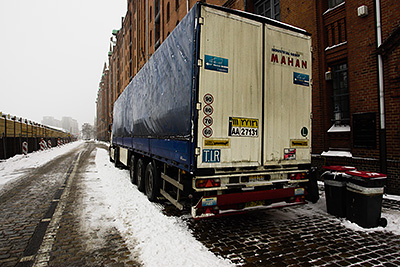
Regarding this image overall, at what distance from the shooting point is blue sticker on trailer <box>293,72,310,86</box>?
4.90m

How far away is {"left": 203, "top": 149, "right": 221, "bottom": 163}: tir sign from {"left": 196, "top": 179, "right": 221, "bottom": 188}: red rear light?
338 mm

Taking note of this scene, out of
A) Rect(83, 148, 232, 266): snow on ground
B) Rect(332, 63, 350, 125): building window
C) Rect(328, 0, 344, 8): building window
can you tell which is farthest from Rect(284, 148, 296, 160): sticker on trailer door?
Rect(328, 0, 344, 8): building window

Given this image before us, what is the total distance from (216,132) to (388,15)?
6.81 m

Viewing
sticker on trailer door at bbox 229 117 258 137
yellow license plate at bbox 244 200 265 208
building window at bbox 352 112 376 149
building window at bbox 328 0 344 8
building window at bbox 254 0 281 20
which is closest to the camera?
sticker on trailer door at bbox 229 117 258 137

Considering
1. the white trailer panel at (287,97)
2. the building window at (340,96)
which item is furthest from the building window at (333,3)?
the white trailer panel at (287,97)

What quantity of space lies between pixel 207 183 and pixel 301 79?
308cm

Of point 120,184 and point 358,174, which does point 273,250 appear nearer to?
point 358,174

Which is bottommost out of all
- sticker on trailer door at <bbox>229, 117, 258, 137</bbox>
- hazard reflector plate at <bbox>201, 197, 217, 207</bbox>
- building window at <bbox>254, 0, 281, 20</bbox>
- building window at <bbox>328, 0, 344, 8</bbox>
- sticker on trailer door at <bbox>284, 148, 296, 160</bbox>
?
hazard reflector plate at <bbox>201, 197, 217, 207</bbox>

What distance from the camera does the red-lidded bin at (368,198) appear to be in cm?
445

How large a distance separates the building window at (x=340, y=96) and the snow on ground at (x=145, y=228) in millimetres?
7098

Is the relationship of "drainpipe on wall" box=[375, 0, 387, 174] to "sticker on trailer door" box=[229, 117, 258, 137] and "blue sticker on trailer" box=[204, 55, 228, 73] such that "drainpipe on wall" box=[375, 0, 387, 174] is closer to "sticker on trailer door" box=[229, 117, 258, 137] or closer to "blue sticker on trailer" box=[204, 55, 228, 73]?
"sticker on trailer door" box=[229, 117, 258, 137]

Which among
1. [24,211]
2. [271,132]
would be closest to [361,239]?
[271,132]

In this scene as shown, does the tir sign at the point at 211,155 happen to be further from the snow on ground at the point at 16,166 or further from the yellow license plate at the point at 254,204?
the snow on ground at the point at 16,166

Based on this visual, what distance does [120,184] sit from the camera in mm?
8430
